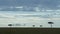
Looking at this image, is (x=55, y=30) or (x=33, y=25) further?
(x=33, y=25)

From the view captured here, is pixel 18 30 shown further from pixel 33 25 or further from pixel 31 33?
pixel 33 25

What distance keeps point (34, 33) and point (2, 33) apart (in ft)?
20.5

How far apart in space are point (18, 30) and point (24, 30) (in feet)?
4.00

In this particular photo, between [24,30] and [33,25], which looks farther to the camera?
[33,25]

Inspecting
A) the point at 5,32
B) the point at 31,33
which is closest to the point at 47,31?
the point at 31,33

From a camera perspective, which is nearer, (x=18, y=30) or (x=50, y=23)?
(x=18, y=30)

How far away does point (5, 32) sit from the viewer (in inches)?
1316

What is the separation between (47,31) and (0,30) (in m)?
9.27

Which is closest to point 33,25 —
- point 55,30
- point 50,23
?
point 50,23

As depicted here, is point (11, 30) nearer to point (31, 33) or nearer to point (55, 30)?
point (31, 33)

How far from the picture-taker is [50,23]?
37125 millimetres

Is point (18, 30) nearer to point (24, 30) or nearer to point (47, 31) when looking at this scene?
point (24, 30)

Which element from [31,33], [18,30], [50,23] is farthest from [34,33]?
[50,23]

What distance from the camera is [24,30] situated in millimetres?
33625
